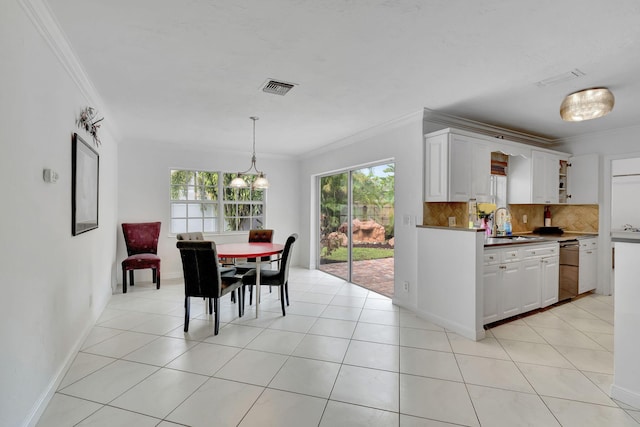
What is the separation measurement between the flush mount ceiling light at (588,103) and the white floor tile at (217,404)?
3.64 metres

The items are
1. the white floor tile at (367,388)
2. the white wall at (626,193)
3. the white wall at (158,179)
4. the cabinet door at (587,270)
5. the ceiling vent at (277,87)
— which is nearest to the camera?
the white floor tile at (367,388)

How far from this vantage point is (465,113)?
3.65 m

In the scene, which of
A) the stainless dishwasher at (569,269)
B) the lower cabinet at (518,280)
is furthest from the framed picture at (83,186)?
the stainless dishwasher at (569,269)

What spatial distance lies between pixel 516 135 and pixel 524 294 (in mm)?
2309

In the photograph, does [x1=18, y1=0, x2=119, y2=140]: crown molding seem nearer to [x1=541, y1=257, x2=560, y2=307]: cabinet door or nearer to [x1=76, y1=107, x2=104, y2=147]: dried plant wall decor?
[x1=76, y1=107, x2=104, y2=147]: dried plant wall decor

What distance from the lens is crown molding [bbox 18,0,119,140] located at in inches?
67.7

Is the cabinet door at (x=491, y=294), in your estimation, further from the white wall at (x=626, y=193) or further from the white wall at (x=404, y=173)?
the white wall at (x=626, y=193)

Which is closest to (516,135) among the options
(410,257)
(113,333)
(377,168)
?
(377,168)

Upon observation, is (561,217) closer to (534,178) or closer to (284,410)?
(534,178)

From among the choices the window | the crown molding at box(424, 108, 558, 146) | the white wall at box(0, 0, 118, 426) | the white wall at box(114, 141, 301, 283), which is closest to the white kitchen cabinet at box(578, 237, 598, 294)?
the crown molding at box(424, 108, 558, 146)

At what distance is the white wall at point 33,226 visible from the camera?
1.49 m

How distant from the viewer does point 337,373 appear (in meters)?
2.31

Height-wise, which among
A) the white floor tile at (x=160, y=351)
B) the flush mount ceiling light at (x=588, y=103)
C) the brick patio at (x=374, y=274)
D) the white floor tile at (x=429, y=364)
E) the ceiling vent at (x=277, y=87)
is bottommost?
the white floor tile at (x=160, y=351)

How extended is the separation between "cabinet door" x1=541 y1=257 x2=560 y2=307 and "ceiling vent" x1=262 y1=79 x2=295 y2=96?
11.8 ft
